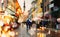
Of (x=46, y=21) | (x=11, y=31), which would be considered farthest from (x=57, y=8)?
(x=11, y=31)

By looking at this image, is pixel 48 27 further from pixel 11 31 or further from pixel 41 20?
pixel 11 31

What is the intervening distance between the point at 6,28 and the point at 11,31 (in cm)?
4

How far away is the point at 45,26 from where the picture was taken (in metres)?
1.20

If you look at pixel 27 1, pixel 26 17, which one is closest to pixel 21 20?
pixel 26 17

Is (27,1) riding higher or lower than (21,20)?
higher

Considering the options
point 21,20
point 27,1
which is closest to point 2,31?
point 21,20

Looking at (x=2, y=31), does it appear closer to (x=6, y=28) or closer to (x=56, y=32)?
(x=6, y=28)

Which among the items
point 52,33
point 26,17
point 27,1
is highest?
point 27,1

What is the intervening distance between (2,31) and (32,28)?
220 mm

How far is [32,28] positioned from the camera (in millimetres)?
1213

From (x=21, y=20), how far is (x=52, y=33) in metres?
0.24

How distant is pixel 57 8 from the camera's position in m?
1.19

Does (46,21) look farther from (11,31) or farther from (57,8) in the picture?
(11,31)

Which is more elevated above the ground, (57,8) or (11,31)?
(57,8)
